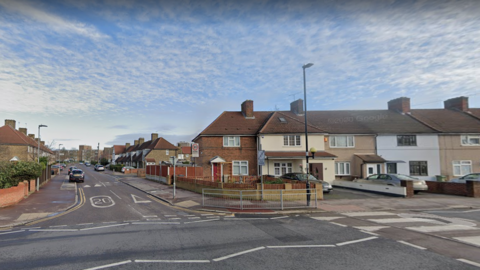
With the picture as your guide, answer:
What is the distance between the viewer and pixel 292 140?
2900 cm

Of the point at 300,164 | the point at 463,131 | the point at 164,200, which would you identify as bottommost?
the point at 164,200

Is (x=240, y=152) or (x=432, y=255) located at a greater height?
(x=240, y=152)

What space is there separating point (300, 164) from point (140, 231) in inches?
811

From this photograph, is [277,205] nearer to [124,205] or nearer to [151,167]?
[124,205]

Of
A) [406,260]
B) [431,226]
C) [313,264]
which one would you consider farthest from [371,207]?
[313,264]

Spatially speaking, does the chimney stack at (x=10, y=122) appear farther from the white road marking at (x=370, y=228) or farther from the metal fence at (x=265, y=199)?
the white road marking at (x=370, y=228)

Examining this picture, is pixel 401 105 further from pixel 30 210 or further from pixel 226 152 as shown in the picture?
pixel 30 210

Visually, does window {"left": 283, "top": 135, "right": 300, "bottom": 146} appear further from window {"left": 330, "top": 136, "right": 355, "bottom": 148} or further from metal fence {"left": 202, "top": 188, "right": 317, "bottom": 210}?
metal fence {"left": 202, "top": 188, "right": 317, "bottom": 210}

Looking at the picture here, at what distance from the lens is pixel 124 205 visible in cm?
1639

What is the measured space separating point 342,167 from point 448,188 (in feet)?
34.1

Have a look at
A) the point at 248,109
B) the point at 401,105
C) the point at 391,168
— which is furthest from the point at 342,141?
the point at 248,109

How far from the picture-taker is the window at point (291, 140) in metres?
28.9

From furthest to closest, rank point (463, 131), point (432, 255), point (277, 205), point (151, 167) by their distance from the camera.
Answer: point (151, 167) → point (463, 131) → point (277, 205) → point (432, 255)

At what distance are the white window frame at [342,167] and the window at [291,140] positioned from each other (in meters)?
5.23
